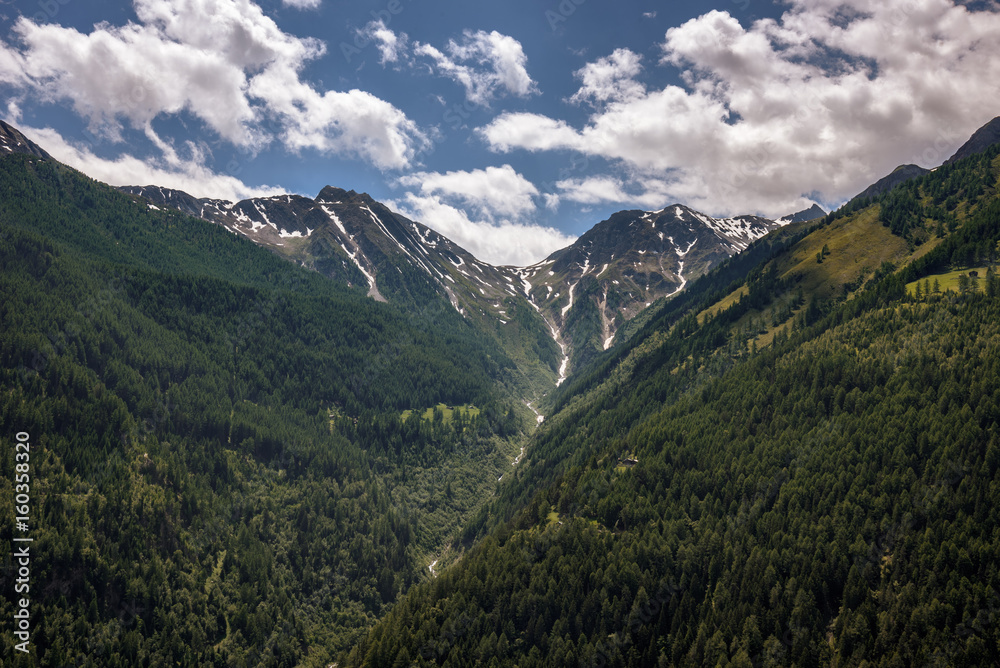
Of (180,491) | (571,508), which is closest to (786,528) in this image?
(571,508)

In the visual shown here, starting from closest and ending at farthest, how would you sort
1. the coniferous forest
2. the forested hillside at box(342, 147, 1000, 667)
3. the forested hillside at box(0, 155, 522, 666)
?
the forested hillside at box(342, 147, 1000, 667)
the coniferous forest
the forested hillside at box(0, 155, 522, 666)

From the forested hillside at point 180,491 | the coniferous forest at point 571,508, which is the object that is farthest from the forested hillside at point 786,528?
the forested hillside at point 180,491

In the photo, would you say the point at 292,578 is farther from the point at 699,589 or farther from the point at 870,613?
the point at 870,613

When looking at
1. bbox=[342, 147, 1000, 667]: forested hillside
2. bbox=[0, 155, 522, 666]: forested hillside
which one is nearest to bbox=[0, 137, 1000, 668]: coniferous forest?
bbox=[342, 147, 1000, 667]: forested hillside

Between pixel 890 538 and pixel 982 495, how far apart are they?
14.2m

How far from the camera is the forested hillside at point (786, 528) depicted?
222 ft

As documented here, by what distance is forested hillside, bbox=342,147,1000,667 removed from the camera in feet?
222

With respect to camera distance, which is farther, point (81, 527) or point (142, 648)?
point (81, 527)

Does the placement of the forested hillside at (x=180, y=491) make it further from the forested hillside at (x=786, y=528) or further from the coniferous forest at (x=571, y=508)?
the forested hillside at (x=786, y=528)

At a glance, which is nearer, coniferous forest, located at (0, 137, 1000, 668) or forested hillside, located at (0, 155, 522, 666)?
coniferous forest, located at (0, 137, 1000, 668)

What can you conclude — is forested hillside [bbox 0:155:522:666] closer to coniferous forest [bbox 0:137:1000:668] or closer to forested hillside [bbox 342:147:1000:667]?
coniferous forest [bbox 0:137:1000:668]

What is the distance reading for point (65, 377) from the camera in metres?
127

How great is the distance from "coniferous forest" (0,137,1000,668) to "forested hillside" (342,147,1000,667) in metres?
0.46

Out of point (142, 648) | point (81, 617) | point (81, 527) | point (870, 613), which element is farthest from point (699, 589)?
point (81, 527)
